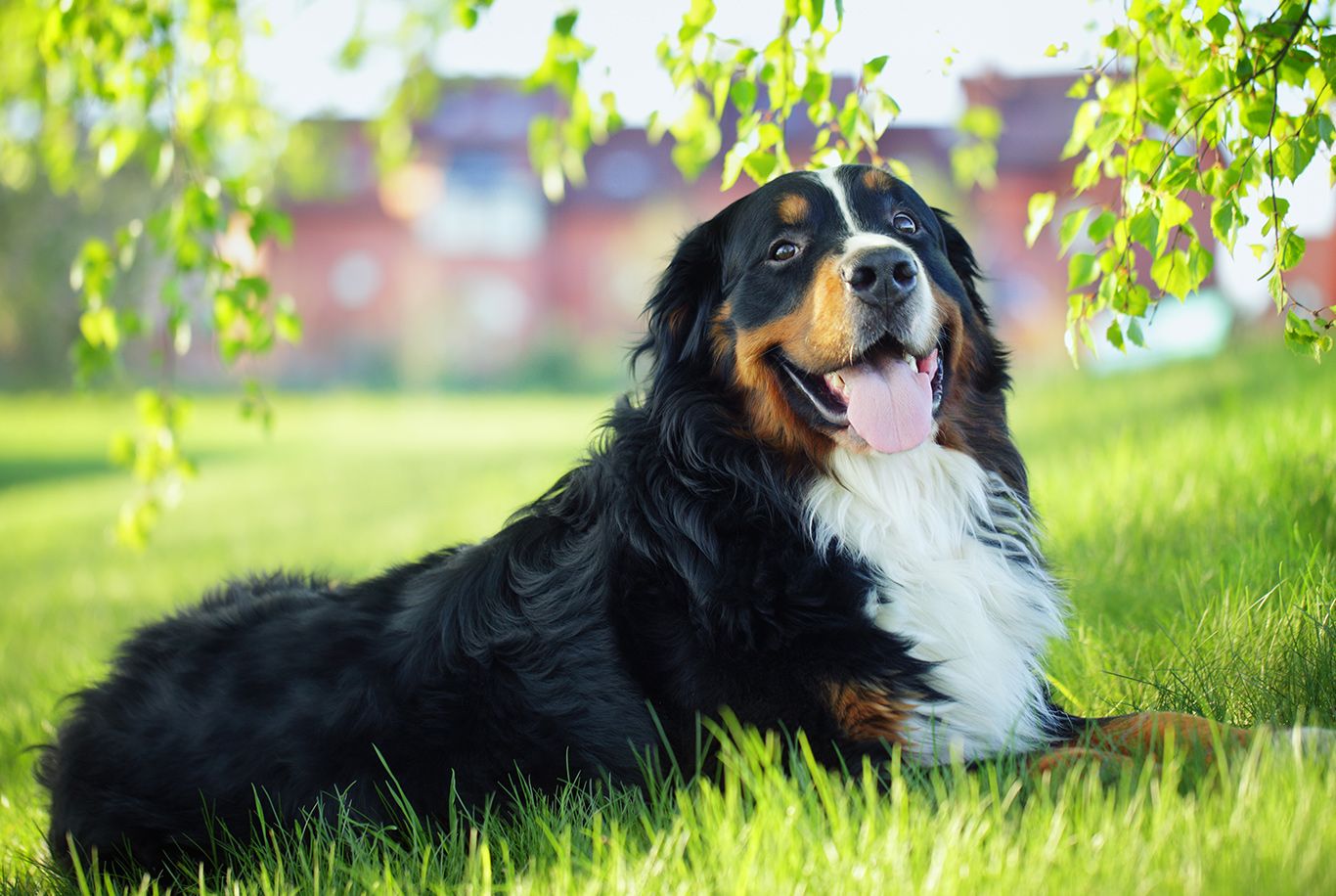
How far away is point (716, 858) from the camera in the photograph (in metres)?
2.52

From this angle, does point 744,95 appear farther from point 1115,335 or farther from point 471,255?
point 471,255

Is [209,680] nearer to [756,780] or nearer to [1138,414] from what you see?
[756,780]

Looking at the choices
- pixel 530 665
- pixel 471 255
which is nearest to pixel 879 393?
pixel 530 665

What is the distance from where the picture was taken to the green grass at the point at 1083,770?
230 centimetres

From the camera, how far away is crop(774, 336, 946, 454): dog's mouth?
3336 mm

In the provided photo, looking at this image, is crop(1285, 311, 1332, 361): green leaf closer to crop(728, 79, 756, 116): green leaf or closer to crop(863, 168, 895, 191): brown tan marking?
crop(863, 168, 895, 191): brown tan marking

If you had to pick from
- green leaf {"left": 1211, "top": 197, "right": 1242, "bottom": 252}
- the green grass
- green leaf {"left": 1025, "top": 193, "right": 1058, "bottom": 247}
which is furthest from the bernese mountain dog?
green leaf {"left": 1211, "top": 197, "right": 1242, "bottom": 252}

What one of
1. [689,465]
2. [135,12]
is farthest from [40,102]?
[689,465]

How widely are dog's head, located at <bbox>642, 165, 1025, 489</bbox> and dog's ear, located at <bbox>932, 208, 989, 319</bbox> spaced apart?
0.07m

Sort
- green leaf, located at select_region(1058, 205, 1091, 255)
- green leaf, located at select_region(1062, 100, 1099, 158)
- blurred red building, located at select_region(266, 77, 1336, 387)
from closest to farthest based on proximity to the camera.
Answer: green leaf, located at select_region(1058, 205, 1091, 255) < green leaf, located at select_region(1062, 100, 1099, 158) < blurred red building, located at select_region(266, 77, 1336, 387)

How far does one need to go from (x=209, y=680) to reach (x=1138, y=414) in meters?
7.26

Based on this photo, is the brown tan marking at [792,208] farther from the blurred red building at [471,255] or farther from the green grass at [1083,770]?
the blurred red building at [471,255]

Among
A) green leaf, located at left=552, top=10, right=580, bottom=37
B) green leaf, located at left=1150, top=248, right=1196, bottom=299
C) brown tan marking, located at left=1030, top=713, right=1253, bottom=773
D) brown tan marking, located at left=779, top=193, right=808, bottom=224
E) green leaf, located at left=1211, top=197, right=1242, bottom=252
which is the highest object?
green leaf, located at left=552, top=10, right=580, bottom=37

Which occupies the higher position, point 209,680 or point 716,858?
point 209,680
